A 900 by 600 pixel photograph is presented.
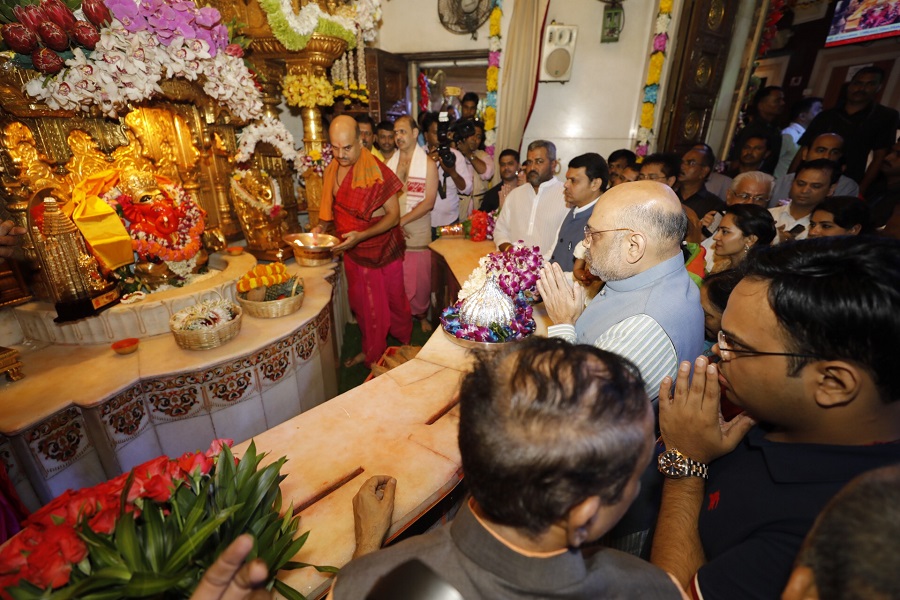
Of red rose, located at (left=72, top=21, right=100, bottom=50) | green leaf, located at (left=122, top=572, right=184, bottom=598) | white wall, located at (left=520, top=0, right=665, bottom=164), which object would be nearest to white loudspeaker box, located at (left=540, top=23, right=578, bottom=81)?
white wall, located at (left=520, top=0, right=665, bottom=164)

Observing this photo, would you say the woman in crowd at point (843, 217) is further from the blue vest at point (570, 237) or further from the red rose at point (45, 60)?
the red rose at point (45, 60)

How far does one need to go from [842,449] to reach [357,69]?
659 centimetres

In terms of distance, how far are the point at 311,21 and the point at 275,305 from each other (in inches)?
134

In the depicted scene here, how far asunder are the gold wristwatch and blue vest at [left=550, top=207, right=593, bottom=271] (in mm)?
2061

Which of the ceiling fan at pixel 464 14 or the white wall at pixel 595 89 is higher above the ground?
the ceiling fan at pixel 464 14

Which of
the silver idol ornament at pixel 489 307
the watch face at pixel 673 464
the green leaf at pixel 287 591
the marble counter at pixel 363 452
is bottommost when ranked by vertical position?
the marble counter at pixel 363 452

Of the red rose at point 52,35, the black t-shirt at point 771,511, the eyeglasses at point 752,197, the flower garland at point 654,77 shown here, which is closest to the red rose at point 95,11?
the red rose at point 52,35

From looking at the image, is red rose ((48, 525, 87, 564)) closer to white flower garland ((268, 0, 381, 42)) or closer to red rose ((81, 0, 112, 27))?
red rose ((81, 0, 112, 27))

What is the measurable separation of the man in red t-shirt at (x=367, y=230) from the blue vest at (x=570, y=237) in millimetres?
1740

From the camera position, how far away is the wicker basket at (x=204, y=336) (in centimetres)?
271

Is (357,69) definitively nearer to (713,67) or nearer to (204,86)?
(204,86)

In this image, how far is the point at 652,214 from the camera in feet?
5.43

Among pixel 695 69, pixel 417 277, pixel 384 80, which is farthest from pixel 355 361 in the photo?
pixel 695 69

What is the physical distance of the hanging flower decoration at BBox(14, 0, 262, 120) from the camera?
107 inches
